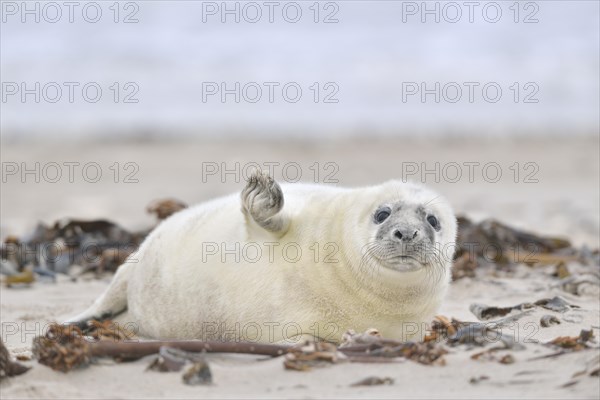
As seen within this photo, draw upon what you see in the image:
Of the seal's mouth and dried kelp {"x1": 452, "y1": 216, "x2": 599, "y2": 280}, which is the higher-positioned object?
the seal's mouth

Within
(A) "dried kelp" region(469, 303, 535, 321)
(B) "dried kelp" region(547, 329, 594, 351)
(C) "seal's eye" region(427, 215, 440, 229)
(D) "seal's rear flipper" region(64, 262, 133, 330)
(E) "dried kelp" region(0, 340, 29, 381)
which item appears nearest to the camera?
(E) "dried kelp" region(0, 340, 29, 381)

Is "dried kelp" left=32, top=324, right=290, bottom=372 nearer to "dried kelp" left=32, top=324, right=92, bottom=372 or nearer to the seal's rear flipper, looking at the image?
"dried kelp" left=32, top=324, right=92, bottom=372

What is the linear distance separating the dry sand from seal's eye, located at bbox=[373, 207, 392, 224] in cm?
87

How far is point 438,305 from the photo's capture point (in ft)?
17.6

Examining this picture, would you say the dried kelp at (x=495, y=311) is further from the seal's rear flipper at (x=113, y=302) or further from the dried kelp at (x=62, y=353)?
the dried kelp at (x=62, y=353)

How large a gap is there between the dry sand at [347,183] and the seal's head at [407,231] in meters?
0.57

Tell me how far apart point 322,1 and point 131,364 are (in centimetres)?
2408

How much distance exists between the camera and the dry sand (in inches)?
161

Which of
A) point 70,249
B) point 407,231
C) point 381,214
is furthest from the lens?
point 70,249

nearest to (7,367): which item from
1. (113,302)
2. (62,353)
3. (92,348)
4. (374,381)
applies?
(62,353)

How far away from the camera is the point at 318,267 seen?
5250 millimetres

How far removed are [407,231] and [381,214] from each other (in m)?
0.28

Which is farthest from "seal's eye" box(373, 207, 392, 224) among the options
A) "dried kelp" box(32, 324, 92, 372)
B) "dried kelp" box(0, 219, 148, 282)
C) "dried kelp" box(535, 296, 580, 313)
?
"dried kelp" box(0, 219, 148, 282)

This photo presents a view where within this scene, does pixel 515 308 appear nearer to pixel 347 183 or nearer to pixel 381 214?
pixel 381 214
